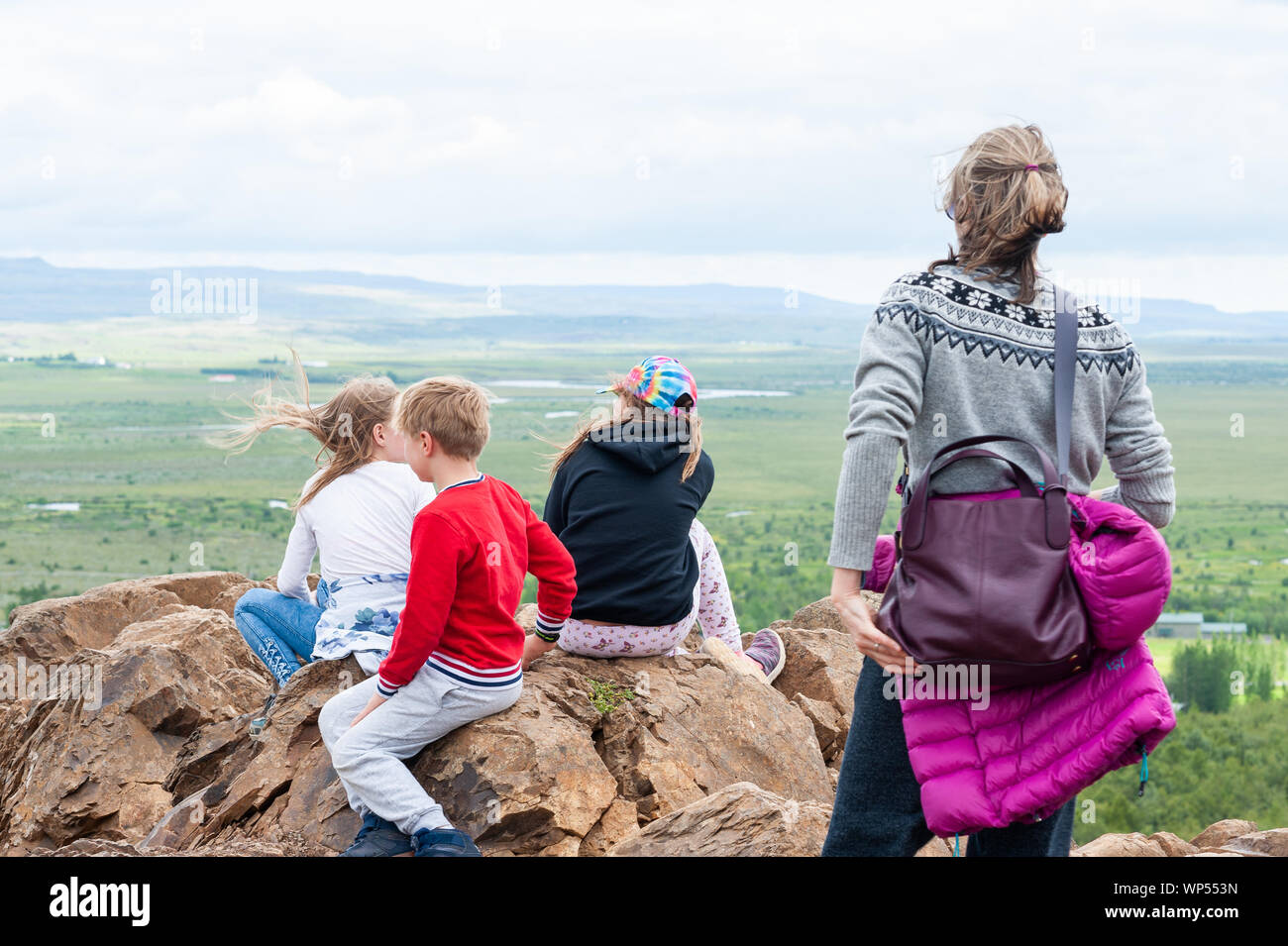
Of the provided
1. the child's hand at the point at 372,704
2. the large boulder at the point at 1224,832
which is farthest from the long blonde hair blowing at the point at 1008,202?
the large boulder at the point at 1224,832

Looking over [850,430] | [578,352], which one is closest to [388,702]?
[850,430]

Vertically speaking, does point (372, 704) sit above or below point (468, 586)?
below

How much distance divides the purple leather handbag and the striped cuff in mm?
2109

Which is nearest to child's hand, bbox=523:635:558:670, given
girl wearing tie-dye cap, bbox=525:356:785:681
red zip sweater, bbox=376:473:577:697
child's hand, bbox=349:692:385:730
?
girl wearing tie-dye cap, bbox=525:356:785:681

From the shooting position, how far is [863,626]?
298 cm

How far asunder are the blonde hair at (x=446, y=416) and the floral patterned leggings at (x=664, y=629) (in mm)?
1244

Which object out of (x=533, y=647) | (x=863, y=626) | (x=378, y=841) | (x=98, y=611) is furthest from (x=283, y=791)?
(x=98, y=611)

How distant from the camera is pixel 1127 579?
2795 mm

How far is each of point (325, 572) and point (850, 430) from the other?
2.94m

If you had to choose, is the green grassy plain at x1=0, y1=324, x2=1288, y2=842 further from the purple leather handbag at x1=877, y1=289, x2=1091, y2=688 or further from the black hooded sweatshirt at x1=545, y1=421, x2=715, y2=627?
the purple leather handbag at x1=877, y1=289, x2=1091, y2=688

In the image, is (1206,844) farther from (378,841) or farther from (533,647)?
(378,841)

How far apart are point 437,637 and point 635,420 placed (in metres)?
1.49

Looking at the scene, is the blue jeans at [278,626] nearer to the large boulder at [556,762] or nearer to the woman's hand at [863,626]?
the large boulder at [556,762]

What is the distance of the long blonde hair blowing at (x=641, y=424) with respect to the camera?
519cm
